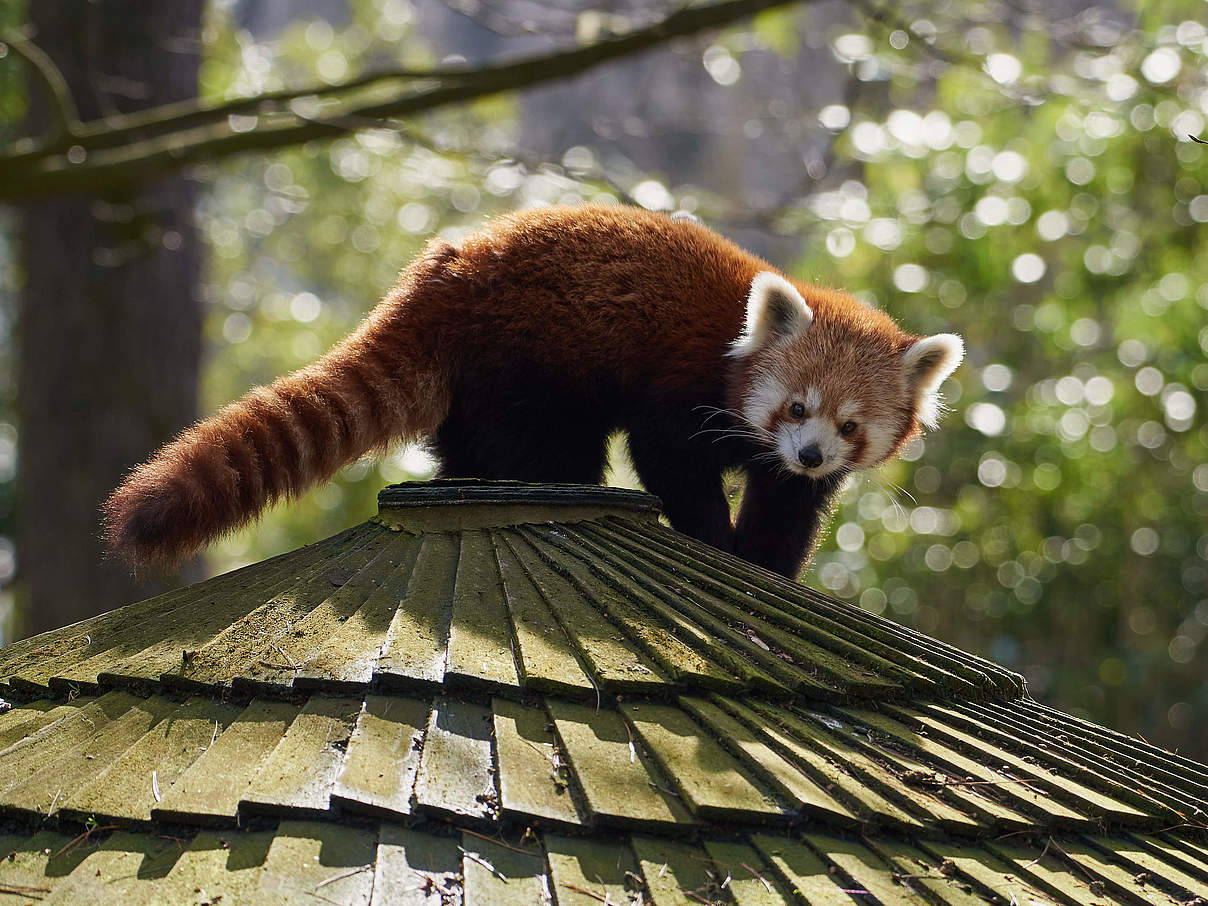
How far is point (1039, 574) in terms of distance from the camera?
766 cm

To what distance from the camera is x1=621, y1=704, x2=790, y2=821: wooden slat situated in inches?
57.9

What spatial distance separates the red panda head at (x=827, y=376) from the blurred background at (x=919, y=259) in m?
2.23

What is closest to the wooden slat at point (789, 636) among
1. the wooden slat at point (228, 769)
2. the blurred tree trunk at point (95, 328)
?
the wooden slat at point (228, 769)

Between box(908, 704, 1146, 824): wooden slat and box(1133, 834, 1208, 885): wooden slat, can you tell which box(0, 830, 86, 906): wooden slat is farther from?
box(1133, 834, 1208, 885): wooden slat

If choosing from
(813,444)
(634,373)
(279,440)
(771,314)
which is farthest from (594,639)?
(771,314)

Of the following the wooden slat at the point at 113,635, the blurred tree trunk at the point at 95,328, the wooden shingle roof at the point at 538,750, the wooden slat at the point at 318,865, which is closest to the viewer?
the wooden slat at the point at 318,865

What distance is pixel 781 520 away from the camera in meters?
3.60

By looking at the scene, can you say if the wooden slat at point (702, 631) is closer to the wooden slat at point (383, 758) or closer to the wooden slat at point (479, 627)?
the wooden slat at point (479, 627)

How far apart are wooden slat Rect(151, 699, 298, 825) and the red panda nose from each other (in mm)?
2090

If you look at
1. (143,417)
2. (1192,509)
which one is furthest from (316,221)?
(1192,509)

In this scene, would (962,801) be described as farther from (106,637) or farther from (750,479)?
(750,479)

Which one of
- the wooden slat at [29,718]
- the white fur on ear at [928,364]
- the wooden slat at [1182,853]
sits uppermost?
the white fur on ear at [928,364]

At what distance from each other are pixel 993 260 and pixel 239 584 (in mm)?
6085

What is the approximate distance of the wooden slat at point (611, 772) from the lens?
144cm
